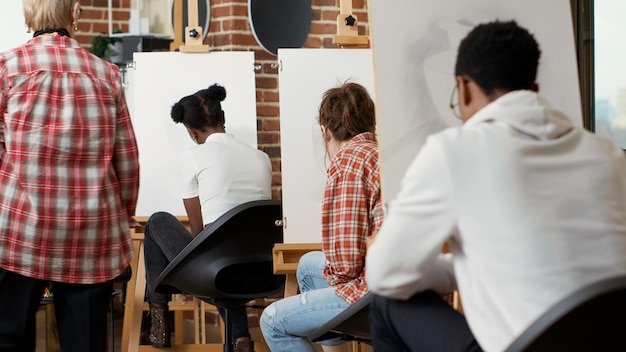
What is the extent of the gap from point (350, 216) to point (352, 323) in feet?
1.09

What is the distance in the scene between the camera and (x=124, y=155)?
274 centimetres

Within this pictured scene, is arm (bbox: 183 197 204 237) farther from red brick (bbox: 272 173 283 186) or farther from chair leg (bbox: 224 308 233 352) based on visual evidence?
red brick (bbox: 272 173 283 186)

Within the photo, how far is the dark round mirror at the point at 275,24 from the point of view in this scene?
16.0 ft

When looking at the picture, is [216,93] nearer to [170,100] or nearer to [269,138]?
[170,100]

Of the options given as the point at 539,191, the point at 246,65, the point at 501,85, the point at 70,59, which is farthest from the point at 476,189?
the point at 246,65

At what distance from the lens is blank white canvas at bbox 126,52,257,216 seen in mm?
4305

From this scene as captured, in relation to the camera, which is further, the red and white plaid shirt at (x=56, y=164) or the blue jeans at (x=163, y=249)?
the blue jeans at (x=163, y=249)

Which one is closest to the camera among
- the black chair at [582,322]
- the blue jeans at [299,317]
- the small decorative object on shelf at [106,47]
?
the black chair at [582,322]

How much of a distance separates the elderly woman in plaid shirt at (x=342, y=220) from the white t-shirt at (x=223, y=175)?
0.78m

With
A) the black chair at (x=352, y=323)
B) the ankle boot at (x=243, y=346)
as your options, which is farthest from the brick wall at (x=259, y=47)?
the black chair at (x=352, y=323)

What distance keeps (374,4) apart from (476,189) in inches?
46.7

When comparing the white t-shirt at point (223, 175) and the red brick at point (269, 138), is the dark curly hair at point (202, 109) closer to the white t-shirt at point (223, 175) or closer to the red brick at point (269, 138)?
the white t-shirt at point (223, 175)

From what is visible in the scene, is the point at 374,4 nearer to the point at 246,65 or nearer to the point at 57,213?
the point at 57,213

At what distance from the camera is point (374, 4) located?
276cm
